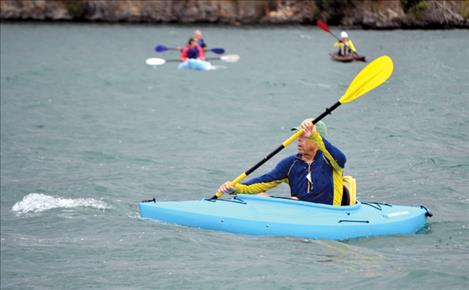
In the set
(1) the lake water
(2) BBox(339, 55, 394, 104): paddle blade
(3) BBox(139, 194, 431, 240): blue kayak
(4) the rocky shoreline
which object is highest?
(2) BBox(339, 55, 394, 104): paddle blade

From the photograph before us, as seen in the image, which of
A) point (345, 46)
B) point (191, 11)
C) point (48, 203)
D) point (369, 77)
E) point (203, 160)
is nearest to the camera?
point (369, 77)

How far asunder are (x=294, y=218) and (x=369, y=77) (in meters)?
1.81

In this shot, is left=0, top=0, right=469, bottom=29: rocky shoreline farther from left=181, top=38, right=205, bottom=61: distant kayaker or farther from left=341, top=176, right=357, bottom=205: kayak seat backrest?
left=341, top=176, right=357, bottom=205: kayak seat backrest

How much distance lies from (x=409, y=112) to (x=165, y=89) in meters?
7.87

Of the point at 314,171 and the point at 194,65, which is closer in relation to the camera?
the point at 314,171

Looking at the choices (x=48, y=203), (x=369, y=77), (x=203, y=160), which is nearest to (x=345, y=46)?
(x=203, y=160)

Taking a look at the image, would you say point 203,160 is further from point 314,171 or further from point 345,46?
point 345,46

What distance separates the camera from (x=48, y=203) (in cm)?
1127

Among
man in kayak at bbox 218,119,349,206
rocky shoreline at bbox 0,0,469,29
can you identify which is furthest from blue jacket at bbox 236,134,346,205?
rocky shoreline at bbox 0,0,469,29

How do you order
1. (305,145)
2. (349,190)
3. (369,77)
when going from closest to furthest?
1. (305,145)
2. (349,190)
3. (369,77)

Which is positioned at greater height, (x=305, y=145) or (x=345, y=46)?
(x=305, y=145)

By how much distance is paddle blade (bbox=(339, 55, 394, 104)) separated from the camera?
9.78 metres

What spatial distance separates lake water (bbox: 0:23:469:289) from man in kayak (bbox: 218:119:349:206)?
523mm

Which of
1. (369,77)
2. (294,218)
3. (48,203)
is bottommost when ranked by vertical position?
(48,203)
